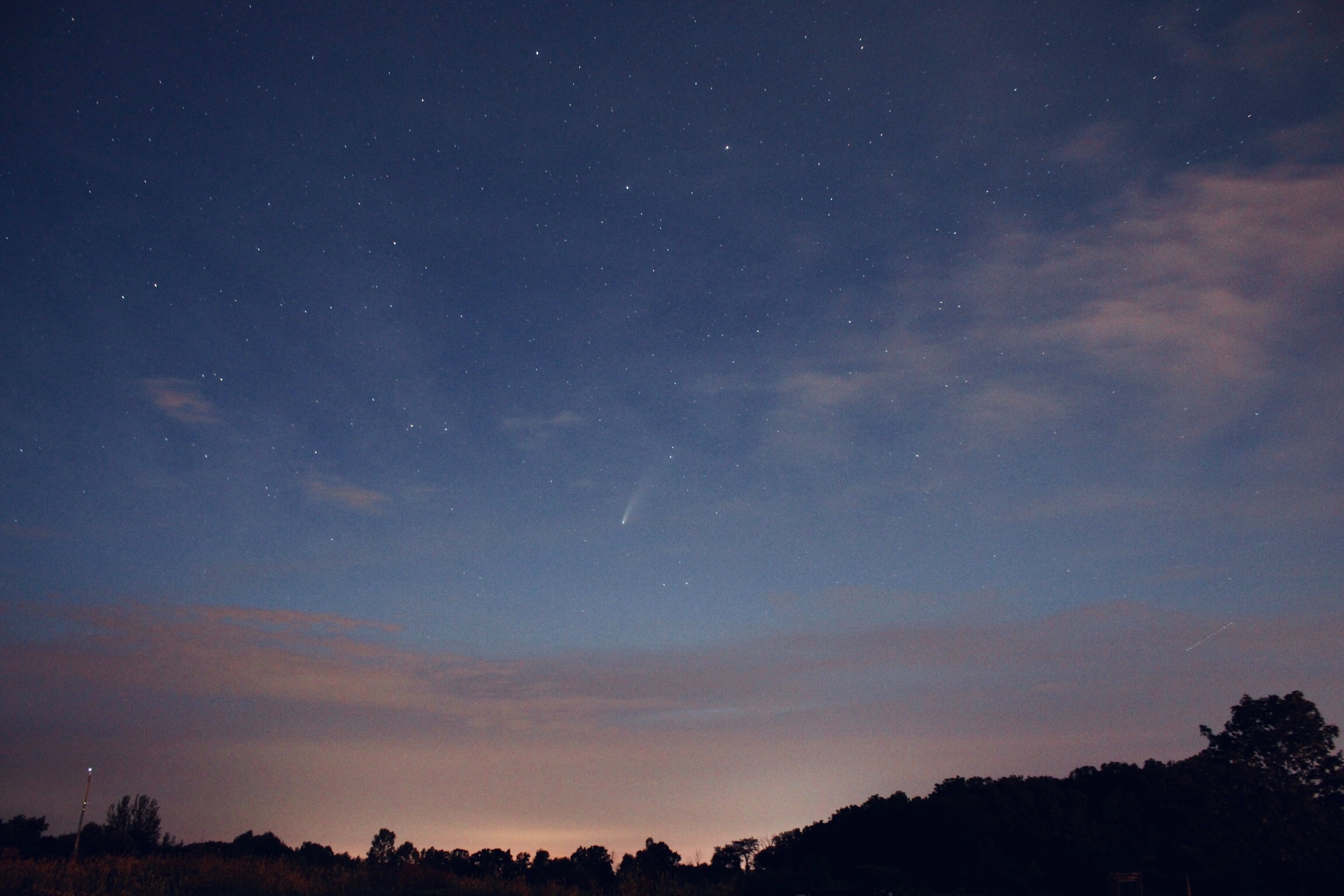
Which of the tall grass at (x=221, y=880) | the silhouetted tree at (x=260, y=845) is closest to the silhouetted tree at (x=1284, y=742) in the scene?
the tall grass at (x=221, y=880)

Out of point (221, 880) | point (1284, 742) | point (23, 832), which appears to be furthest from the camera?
point (23, 832)

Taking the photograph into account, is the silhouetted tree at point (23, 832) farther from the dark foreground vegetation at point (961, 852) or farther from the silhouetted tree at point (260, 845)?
the silhouetted tree at point (260, 845)

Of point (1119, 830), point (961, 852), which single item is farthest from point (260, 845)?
point (1119, 830)

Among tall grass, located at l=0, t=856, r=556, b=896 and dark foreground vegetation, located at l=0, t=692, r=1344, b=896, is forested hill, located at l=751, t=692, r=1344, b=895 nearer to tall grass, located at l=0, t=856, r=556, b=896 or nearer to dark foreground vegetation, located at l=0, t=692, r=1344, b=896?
dark foreground vegetation, located at l=0, t=692, r=1344, b=896

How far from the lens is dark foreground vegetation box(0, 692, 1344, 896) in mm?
24266

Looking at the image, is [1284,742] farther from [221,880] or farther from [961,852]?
[221,880]

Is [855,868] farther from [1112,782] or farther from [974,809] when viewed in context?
[1112,782]

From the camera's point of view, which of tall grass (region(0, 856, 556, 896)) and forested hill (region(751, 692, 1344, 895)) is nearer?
tall grass (region(0, 856, 556, 896))

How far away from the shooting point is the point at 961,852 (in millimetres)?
43531

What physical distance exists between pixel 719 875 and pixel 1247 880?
21695 millimetres

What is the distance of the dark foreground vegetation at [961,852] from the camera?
2427cm

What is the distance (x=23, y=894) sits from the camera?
20062 mm

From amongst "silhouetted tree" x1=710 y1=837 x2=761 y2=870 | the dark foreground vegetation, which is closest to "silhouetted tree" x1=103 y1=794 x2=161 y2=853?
the dark foreground vegetation

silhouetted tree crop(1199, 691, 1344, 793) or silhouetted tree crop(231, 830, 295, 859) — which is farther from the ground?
silhouetted tree crop(1199, 691, 1344, 793)
